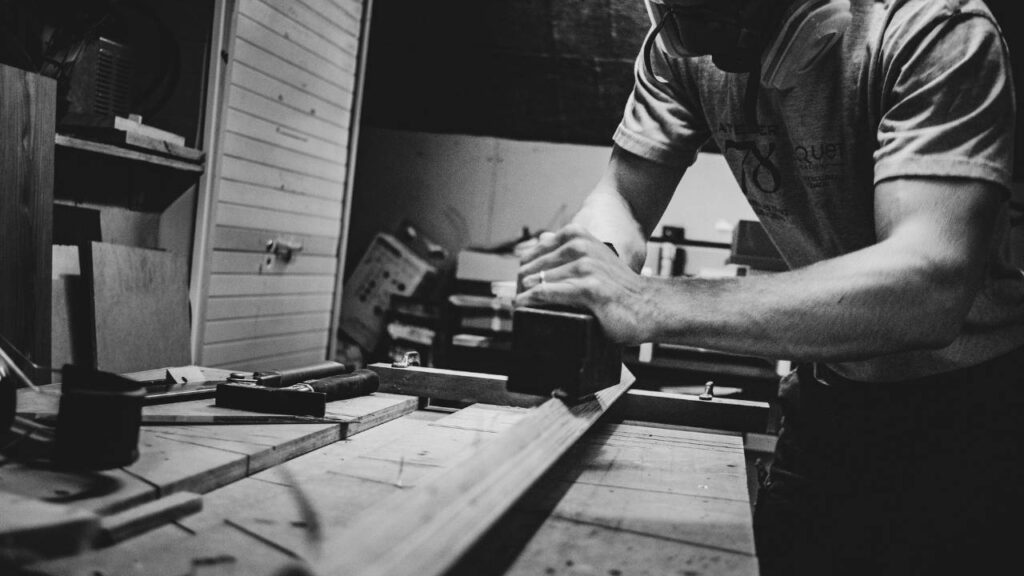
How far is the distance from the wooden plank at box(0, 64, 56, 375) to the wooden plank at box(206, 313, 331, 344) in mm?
956

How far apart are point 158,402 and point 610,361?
2.46ft

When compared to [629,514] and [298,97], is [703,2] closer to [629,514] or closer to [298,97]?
[629,514]

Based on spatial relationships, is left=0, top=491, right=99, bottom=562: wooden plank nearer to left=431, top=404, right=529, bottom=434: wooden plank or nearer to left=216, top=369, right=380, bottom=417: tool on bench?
left=216, top=369, right=380, bottom=417: tool on bench

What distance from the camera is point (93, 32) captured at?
2754 mm

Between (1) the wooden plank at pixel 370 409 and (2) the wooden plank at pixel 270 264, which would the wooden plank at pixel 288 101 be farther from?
(1) the wooden plank at pixel 370 409

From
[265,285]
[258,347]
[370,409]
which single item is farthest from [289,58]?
[370,409]

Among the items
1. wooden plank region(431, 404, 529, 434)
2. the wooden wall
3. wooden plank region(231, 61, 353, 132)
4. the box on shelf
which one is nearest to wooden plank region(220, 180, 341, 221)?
the wooden wall

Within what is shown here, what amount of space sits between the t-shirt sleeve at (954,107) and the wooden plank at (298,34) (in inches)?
113

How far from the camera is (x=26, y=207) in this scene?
2.41m

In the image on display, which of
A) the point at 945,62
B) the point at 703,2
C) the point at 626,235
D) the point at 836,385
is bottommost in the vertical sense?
the point at 836,385

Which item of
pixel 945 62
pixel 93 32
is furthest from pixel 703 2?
pixel 93 32

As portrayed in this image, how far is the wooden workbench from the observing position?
2.55ft

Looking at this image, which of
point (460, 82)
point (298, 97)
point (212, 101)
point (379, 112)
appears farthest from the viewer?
point (379, 112)

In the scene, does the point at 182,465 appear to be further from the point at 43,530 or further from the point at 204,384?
the point at 204,384
